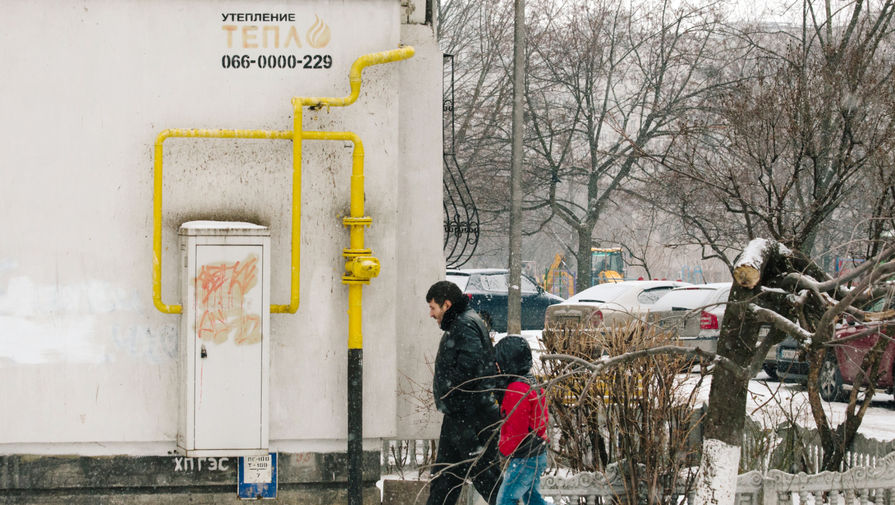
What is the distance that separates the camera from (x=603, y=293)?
18.7 meters

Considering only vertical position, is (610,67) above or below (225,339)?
above

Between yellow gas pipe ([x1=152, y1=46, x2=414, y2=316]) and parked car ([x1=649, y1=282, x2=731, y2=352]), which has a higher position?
yellow gas pipe ([x1=152, y1=46, x2=414, y2=316])

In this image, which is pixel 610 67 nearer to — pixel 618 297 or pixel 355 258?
pixel 618 297

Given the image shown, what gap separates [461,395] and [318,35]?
2301mm

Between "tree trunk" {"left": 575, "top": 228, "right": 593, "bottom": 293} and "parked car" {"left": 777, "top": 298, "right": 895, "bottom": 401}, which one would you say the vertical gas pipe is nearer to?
"parked car" {"left": 777, "top": 298, "right": 895, "bottom": 401}

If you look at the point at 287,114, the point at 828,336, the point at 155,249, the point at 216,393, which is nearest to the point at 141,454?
the point at 216,393

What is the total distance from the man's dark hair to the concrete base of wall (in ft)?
3.61

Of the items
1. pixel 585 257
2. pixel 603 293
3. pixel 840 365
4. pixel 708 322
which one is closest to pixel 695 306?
pixel 708 322

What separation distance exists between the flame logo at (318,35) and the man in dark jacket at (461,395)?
161 cm

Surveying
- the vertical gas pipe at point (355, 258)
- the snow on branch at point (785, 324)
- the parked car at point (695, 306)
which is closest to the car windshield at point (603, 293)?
the parked car at point (695, 306)

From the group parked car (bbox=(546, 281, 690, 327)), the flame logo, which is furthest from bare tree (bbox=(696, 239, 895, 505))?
parked car (bbox=(546, 281, 690, 327))

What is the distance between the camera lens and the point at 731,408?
16.0ft

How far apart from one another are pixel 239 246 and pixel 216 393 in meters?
0.83

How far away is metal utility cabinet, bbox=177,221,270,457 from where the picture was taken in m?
5.64
